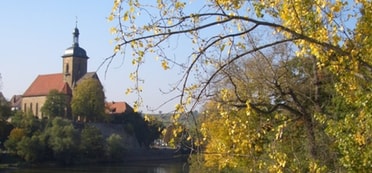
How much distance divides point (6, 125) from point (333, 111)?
49311 mm

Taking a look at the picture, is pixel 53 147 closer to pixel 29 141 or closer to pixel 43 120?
pixel 29 141

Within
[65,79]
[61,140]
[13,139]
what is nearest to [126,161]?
[61,140]

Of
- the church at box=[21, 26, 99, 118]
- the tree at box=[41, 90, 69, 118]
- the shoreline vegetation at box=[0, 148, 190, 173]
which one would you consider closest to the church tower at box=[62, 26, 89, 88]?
the church at box=[21, 26, 99, 118]

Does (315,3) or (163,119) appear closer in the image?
(315,3)

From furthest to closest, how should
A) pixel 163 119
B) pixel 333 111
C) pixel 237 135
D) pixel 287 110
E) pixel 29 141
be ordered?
pixel 29 141
pixel 333 111
pixel 287 110
pixel 237 135
pixel 163 119

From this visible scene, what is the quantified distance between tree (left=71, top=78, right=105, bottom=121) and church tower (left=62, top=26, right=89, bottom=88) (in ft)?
52.9

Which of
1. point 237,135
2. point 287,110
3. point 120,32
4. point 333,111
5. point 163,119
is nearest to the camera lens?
point 120,32

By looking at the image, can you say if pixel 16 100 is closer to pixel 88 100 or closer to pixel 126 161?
pixel 88 100

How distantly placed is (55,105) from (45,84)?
2088 cm

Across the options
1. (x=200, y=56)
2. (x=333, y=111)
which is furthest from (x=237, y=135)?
(x=333, y=111)

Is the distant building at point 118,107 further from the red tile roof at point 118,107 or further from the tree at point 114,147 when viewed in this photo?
the tree at point 114,147

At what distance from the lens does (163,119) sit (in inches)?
217

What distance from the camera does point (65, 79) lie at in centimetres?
8994

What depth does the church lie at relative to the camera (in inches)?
3467
